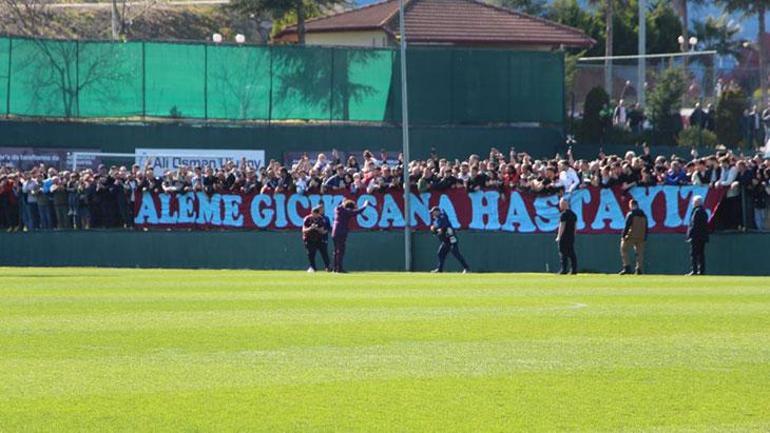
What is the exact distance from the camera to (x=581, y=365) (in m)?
14.2

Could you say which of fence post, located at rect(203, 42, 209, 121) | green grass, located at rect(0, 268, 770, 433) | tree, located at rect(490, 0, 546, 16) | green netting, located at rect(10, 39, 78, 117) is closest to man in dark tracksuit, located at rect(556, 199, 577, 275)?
green grass, located at rect(0, 268, 770, 433)

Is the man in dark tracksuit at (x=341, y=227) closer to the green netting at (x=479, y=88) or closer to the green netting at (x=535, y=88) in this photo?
the green netting at (x=479, y=88)

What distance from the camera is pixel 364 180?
3881cm

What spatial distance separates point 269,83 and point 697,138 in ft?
42.4

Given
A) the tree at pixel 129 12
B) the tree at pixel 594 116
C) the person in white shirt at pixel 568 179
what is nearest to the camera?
the person in white shirt at pixel 568 179

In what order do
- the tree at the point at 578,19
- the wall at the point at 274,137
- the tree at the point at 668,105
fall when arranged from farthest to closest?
the tree at the point at 578,19 → the tree at the point at 668,105 → the wall at the point at 274,137

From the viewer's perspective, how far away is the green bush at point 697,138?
4511cm

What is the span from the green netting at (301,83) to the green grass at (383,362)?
23577 mm

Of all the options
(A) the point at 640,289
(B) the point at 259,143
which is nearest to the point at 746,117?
→ (B) the point at 259,143

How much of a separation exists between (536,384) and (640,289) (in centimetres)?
1268

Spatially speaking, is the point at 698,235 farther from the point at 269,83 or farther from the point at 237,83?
the point at 237,83

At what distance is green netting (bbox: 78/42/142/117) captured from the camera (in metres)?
45.8

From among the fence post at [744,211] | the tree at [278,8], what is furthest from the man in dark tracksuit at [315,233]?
the tree at [278,8]

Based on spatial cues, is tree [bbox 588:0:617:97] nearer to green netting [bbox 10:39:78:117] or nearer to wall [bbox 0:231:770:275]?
wall [bbox 0:231:770:275]
